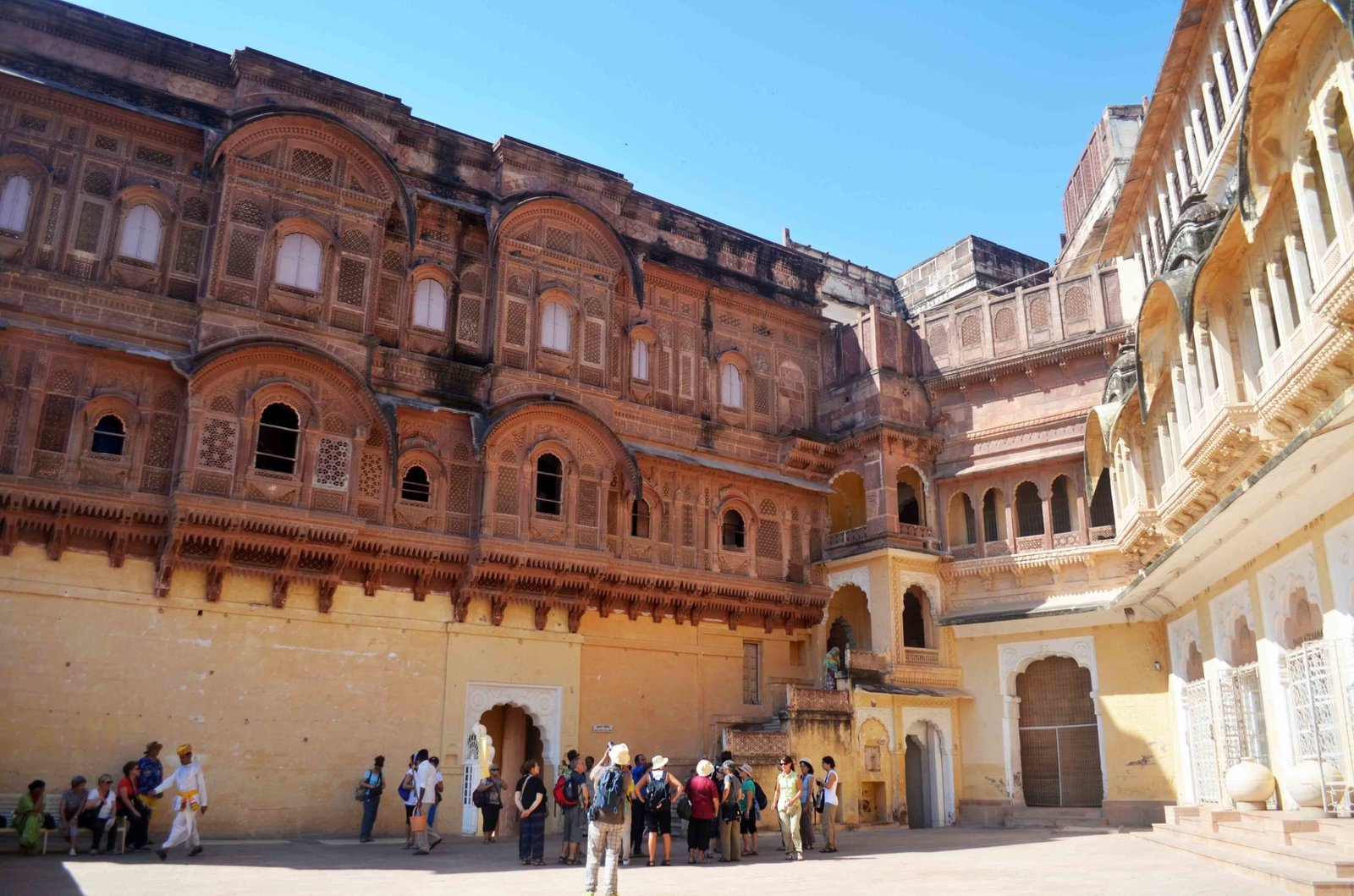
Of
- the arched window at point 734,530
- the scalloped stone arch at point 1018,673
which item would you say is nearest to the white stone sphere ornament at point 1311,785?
the scalloped stone arch at point 1018,673

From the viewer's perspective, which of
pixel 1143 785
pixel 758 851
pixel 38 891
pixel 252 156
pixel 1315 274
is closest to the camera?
pixel 38 891

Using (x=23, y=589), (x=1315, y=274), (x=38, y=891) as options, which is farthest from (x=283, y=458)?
(x=1315, y=274)

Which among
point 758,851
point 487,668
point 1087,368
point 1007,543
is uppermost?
point 1087,368

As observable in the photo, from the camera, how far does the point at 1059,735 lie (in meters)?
22.4

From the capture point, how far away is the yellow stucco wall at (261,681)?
15.7 metres

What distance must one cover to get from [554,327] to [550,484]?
3.22 metres

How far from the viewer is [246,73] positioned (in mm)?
18875

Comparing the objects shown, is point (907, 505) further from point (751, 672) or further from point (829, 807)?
point (829, 807)

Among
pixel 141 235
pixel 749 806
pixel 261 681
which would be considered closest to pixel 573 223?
pixel 141 235

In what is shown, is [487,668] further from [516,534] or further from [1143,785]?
[1143,785]

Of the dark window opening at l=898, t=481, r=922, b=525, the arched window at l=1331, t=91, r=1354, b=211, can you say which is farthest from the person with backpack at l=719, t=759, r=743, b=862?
the dark window opening at l=898, t=481, r=922, b=525

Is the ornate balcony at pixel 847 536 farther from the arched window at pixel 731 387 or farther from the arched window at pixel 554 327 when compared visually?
the arched window at pixel 554 327

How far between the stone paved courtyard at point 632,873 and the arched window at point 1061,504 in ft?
Result: 27.3

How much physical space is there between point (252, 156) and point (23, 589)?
8058mm
